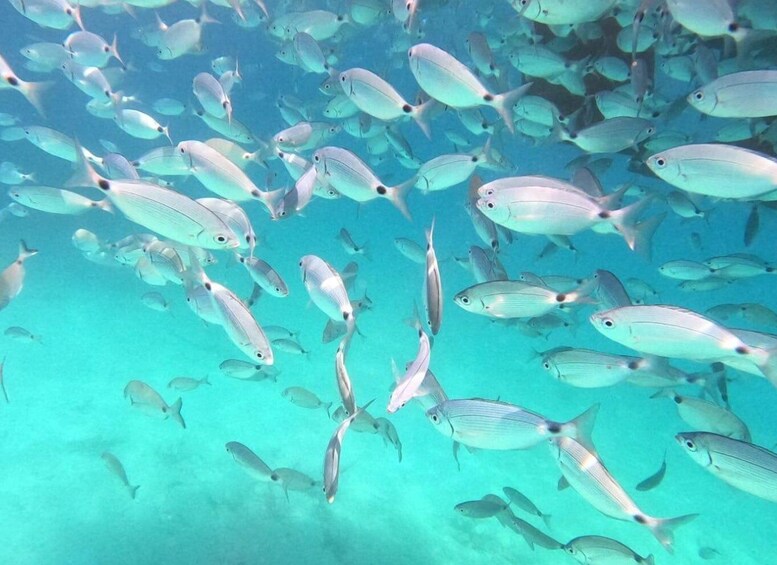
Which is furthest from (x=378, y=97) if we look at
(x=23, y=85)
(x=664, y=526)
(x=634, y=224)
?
(x=664, y=526)

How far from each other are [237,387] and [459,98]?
7245 mm

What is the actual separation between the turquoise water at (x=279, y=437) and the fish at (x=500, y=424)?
161 centimetres

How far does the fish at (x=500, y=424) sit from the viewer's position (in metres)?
2.75

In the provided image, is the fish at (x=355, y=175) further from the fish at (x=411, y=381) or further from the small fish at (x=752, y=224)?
the small fish at (x=752, y=224)

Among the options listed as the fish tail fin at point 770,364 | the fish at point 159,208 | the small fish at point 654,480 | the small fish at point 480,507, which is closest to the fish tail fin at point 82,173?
the fish at point 159,208

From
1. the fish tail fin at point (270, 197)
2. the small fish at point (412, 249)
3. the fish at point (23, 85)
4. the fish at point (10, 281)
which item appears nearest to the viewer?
the fish tail fin at point (270, 197)

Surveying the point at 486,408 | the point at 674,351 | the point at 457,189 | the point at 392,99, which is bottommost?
the point at 457,189

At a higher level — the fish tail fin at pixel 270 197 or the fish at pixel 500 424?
the fish tail fin at pixel 270 197

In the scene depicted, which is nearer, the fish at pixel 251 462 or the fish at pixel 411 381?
the fish at pixel 411 381

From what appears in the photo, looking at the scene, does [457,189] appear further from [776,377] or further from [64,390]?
[776,377]

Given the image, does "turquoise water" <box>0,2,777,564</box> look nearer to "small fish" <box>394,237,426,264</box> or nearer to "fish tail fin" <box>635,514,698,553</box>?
"small fish" <box>394,237,426,264</box>

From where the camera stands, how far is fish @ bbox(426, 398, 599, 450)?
9.02 ft

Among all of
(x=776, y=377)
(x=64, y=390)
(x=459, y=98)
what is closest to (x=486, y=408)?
(x=776, y=377)

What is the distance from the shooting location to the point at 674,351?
2.63m
